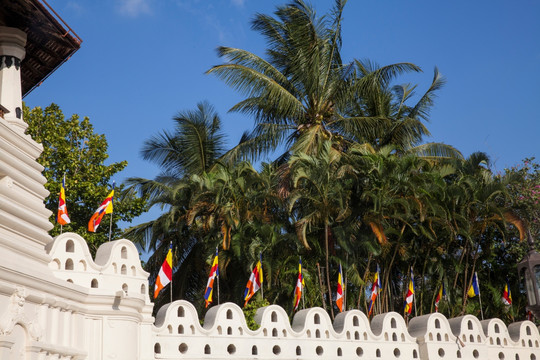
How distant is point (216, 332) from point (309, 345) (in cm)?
221

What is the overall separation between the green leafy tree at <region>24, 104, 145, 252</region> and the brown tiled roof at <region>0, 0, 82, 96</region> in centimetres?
724

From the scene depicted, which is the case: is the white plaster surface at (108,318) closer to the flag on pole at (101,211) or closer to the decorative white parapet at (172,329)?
the decorative white parapet at (172,329)

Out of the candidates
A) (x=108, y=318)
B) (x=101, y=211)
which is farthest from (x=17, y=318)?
(x=101, y=211)

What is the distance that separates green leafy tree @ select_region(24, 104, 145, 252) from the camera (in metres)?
23.1

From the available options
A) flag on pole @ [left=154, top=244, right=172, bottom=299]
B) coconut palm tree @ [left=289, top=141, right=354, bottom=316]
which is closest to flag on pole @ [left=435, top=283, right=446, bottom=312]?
coconut palm tree @ [left=289, top=141, right=354, bottom=316]

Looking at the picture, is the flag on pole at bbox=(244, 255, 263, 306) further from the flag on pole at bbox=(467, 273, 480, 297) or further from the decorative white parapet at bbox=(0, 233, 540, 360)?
the flag on pole at bbox=(467, 273, 480, 297)

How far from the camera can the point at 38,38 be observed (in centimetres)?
1436

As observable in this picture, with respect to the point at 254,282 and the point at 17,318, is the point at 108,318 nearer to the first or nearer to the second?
the point at 17,318

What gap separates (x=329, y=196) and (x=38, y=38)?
27.7ft

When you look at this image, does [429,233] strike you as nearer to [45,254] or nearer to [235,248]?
[235,248]

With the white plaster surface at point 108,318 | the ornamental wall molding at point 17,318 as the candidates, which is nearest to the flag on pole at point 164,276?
the white plaster surface at point 108,318

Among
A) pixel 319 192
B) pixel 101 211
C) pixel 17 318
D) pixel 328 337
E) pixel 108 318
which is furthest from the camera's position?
pixel 319 192

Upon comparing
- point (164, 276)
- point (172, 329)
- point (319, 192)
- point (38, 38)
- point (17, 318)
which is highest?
point (38, 38)

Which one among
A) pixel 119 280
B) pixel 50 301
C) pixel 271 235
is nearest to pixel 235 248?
Answer: pixel 271 235
